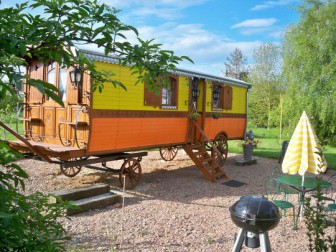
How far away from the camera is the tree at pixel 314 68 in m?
16.7

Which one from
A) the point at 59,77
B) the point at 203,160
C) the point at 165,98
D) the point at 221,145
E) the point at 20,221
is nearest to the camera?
the point at 20,221

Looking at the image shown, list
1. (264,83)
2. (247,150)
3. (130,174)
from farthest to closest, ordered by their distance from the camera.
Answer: (264,83) → (247,150) → (130,174)

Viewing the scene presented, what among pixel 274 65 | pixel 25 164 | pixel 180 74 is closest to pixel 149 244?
pixel 180 74

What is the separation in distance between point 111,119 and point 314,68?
1352 cm

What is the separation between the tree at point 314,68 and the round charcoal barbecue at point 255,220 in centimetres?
1548

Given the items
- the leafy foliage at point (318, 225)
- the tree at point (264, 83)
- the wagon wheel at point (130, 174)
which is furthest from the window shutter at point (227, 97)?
the tree at point (264, 83)

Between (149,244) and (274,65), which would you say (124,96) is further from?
(274,65)

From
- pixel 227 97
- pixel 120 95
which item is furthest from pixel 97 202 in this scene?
pixel 227 97

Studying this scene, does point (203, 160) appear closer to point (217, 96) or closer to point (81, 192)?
point (217, 96)

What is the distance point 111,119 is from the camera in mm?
7121

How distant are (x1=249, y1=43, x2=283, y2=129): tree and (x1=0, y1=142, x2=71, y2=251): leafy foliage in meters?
27.4

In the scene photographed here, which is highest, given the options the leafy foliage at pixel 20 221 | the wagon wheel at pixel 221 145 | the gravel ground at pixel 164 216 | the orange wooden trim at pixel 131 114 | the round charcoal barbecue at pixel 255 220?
the orange wooden trim at pixel 131 114

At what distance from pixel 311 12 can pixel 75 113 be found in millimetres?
15438

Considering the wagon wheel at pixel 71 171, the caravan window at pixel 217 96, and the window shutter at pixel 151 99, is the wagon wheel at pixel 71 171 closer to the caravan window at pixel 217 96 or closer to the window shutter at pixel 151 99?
the window shutter at pixel 151 99
